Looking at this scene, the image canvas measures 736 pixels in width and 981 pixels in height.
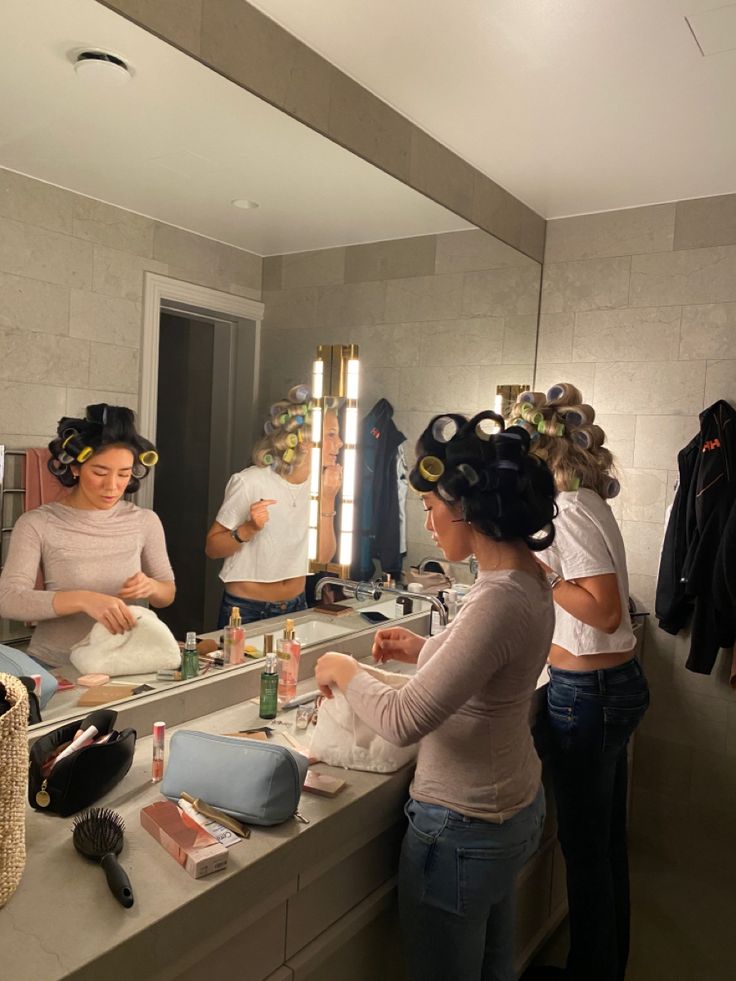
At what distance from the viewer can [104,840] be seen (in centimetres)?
125

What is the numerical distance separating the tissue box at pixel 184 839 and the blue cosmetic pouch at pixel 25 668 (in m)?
0.33

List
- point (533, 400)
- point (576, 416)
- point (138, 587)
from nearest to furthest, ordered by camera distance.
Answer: point (138, 587)
point (576, 416)
point (533, 400)

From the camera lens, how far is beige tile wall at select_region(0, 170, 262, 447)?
141cm

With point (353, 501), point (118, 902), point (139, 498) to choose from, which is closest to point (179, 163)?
point (139, 498)

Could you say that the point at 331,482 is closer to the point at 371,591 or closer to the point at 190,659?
the point at 371,591

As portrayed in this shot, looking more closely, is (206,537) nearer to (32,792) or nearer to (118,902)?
(32,792)

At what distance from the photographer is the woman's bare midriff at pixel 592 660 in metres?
2.10

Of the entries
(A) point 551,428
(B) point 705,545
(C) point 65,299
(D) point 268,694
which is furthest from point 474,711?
(B) point 705,545

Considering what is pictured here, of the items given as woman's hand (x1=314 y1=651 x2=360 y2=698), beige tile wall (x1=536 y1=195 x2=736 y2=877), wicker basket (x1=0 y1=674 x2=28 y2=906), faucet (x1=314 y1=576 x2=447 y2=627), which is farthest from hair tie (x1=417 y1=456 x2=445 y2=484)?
beige tile wall (x1=536 y1=195 x2=736 y2=877)

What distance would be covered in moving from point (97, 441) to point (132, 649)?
0.47 m

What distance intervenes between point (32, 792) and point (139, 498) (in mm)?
609

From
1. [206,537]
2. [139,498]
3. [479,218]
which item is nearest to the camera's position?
[139,498]

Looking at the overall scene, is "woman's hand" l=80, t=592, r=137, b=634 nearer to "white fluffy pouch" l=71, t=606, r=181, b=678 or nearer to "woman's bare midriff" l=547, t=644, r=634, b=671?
"white fluffy pouch" l=71, t=606, r=181, b=678

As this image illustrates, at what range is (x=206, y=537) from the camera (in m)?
1.86
